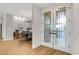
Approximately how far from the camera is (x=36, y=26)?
4520 millimetres

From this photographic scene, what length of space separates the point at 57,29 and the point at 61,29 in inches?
9.1

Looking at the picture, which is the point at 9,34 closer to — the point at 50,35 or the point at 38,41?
the point at 38,41

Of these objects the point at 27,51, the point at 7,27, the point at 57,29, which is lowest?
the point at 27,51

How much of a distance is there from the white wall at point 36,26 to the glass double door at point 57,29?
30 cm

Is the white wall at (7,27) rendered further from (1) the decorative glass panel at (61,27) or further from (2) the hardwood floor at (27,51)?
(1) the decorative glass panel at (61,27)

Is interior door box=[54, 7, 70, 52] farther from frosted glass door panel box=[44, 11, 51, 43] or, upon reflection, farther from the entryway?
frosted glass door panel box=[44, 11, 51, 43]

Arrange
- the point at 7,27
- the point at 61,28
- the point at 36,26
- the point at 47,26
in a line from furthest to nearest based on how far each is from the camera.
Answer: the point at 7,27 < the point at 47,26 < the point at 36,26 < the point at 61,28

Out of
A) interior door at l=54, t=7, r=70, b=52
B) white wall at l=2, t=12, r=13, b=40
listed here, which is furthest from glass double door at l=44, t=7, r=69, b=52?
white wall at l=2, t=12, r=13, b=40

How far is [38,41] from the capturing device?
15.3 ft

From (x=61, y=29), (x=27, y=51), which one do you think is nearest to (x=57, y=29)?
(x=61, y=29)

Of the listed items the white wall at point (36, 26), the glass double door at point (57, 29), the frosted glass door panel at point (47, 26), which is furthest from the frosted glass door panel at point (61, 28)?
the white wall at point (36, 26)

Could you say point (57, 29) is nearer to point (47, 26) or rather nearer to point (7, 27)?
point (47, 26)

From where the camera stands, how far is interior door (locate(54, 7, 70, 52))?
360 centimetres

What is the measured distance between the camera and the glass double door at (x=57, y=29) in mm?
3680
